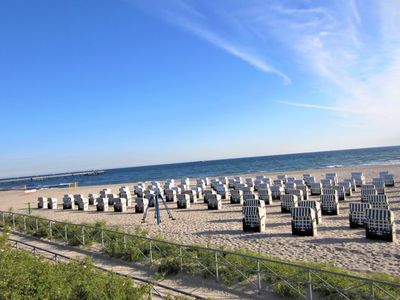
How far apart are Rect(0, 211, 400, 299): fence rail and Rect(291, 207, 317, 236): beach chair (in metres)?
4.03

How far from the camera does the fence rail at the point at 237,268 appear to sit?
727cm

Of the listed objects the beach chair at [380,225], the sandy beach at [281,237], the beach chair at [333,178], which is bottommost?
the sandy beach at [281,237]

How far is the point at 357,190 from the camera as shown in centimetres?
2481

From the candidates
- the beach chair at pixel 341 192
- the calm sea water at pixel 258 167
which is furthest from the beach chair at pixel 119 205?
the calm sea water at pixel 258 167

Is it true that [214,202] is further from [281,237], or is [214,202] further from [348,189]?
[348,189]

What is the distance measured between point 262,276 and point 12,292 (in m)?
5.64

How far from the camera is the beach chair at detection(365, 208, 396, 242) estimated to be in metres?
11.7

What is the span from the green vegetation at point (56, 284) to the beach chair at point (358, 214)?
10332 millimetres

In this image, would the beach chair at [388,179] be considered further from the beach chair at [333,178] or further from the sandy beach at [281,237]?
the sandy beach at [281,237]

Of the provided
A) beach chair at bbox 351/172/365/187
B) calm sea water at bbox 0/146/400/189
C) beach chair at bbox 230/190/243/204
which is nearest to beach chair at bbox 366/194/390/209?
beach chair at bbox 230/190/243/204

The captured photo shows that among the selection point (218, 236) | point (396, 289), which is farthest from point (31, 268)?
point (218, 236)

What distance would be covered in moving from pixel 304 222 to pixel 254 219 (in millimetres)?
1888

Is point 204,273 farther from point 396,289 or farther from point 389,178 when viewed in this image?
point 389,178

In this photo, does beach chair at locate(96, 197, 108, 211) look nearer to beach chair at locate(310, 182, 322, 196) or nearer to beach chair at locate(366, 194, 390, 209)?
beach chair at locate(310, 182, 322, 196)
